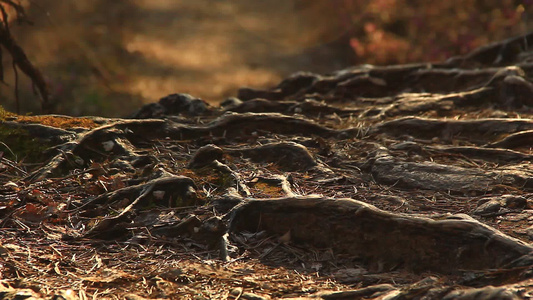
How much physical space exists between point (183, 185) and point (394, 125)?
8.54 ft

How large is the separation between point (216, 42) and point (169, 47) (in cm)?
128

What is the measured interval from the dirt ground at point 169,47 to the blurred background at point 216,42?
28 mm

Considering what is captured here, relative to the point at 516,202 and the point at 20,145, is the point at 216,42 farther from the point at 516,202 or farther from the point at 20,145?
the point at 516,202

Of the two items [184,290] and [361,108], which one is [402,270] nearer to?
[184,290]

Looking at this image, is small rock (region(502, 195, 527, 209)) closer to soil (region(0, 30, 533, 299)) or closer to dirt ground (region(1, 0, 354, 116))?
soil (region(0, 30, 533, 299))

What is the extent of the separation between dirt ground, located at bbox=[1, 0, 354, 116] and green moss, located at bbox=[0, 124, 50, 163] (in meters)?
5.91

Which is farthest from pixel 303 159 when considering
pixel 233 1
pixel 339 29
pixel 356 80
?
pixel 233 1

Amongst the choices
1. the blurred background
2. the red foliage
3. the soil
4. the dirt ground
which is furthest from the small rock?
the red foliage

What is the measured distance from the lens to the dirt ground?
44.4 feet

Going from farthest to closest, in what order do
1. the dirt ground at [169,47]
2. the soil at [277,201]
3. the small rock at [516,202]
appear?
the dirt ground at [169,47] → the small rock at [516,202] → the soil at [277,201]

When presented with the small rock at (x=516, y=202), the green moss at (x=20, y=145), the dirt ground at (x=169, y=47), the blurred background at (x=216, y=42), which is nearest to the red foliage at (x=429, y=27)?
the blurred background at (x=216, y=42)

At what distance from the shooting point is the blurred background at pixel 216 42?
13359 mm

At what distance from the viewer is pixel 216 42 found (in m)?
16.8

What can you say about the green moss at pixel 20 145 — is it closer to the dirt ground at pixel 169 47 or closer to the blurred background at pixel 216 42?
the dirt ground at pixel 169 47
